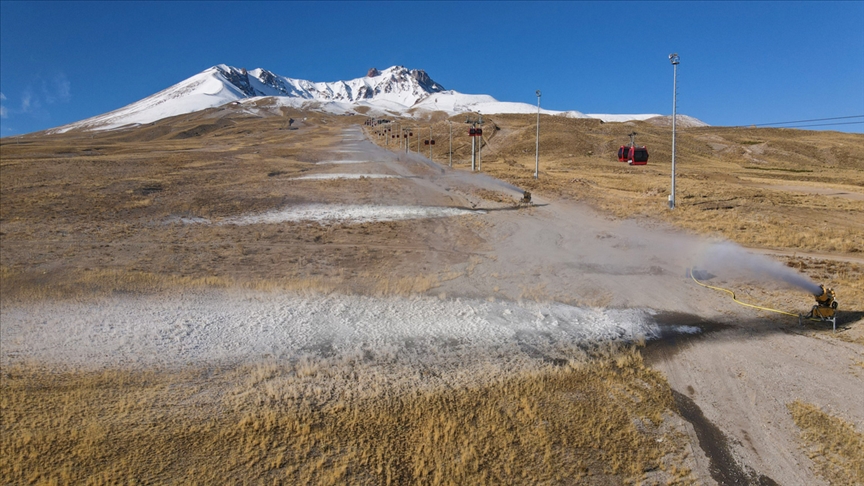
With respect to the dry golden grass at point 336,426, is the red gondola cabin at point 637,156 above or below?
above

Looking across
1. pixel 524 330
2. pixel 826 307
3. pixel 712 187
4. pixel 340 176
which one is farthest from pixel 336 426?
pixel 712 187

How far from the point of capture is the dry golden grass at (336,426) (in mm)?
8414

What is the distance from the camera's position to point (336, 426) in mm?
9508

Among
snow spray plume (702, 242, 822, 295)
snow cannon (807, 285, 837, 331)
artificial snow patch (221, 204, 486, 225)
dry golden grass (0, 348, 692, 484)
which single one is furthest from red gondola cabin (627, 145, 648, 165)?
dry golden grass (0, 348, 692, 484)

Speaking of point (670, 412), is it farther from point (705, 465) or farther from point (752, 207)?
point (752, 207)

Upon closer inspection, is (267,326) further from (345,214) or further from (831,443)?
(345,214)

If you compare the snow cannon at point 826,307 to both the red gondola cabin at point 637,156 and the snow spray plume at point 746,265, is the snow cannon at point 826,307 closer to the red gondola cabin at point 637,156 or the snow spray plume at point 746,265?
the snow spray plume at point 746,265

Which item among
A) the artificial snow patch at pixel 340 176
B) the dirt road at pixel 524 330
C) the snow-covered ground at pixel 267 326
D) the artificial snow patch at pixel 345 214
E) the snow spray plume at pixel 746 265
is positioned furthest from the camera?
the artificial snow patch at pixel 340 176

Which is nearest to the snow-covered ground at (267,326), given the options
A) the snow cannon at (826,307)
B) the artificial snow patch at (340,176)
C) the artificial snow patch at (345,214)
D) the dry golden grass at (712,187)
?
the snow cannon at (826,307)

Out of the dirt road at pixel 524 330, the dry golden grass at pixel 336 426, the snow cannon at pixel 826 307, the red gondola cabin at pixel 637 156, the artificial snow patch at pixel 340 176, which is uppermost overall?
the red gondola cabin at pixel 637 156

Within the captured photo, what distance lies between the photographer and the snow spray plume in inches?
669

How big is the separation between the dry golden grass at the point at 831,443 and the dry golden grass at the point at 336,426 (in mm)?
2163

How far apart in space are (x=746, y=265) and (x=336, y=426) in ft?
54.7

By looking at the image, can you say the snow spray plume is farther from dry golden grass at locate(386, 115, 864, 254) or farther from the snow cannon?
dry golden grass at locate(386, 115, 864, 254)
